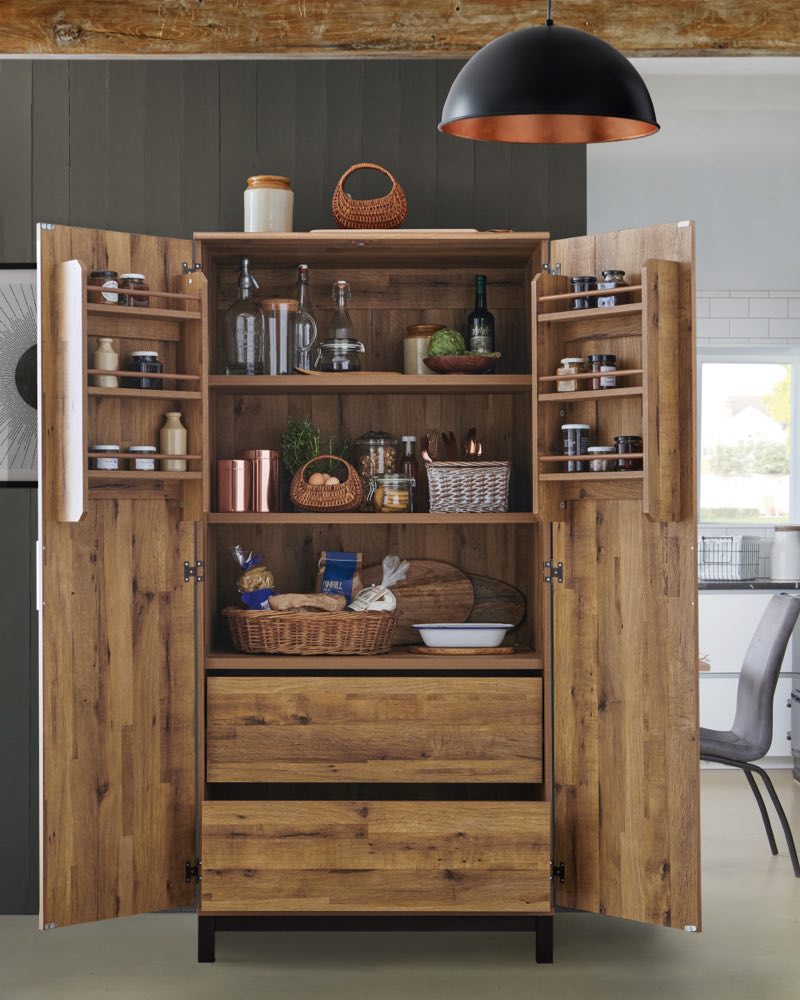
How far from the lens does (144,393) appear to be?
3.42 m

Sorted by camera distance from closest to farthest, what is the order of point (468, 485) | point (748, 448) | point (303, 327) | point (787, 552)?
point (468, 485)
point (303, 327)
point (787, 552)
point (748, 448)

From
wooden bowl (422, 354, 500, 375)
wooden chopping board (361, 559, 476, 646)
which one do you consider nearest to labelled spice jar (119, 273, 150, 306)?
wooden bowl (422, 354, 500, 375)

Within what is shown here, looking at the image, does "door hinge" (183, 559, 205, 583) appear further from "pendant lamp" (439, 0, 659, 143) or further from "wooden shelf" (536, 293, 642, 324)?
"pendant lamp" (439, 0, 659, 143)

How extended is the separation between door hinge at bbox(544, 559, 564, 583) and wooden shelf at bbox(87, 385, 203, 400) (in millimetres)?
1223

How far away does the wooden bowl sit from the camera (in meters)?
3.69

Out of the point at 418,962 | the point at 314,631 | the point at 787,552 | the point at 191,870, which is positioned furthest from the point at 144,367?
the point at 787,552

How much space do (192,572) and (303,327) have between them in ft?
2.97

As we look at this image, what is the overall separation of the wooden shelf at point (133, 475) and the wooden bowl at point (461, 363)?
851 millimetres

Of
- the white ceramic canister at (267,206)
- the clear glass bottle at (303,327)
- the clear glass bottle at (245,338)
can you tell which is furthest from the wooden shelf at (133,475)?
the white ceramic canister at (267,206)

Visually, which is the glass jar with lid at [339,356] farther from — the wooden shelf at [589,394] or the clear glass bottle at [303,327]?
the wooden shelf at [589,394]

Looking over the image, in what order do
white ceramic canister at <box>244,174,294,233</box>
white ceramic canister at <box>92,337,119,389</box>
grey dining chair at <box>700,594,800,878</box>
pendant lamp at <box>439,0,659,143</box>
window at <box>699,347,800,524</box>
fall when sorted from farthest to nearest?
1. window at <box>699,347,800,524</box>
2. grey dining chair at <box>700,594,800,878</box>
3. white ceramic canister at <box>244,174,294,233</box>
4. white ceramic canister at <box>92,337,119,389</box>
5. pendant lamp at <box>439,0,659,143</box>

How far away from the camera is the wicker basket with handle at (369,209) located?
3.68 meters

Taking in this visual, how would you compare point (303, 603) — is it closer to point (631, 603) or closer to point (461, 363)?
point (461, 363)

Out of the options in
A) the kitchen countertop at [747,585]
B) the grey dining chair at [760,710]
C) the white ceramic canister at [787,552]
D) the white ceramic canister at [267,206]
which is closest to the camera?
the white ceramic canister at [267,206]
